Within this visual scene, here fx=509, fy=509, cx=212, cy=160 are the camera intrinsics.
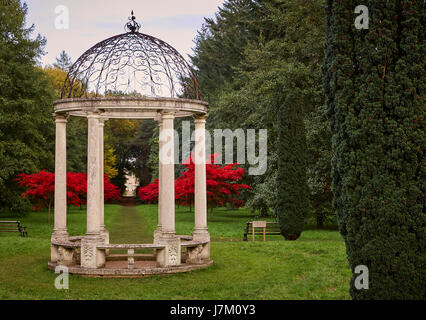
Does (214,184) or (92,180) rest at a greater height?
(92,180)

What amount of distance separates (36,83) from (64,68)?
4158 cm

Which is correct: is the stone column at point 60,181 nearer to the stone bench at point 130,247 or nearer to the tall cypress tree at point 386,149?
the stone bench at point 130,247

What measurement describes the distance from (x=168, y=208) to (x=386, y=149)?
7.16m

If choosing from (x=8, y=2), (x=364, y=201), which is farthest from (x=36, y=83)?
(x=364, y=201)

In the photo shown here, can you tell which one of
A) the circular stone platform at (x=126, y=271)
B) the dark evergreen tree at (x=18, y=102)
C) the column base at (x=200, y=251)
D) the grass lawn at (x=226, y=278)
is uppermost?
the dark evergreen tree at (x=18, y=102)

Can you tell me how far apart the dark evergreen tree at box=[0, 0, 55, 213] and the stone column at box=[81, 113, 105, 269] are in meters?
18.4

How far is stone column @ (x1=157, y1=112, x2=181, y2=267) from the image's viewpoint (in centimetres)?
1466

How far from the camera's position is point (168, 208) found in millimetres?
15000

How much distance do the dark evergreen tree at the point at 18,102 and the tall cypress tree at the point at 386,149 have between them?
25.7 meters

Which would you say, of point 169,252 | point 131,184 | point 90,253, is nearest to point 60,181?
point 90,253

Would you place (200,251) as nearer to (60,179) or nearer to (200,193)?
(200,193)

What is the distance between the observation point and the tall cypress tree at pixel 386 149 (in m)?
9.62

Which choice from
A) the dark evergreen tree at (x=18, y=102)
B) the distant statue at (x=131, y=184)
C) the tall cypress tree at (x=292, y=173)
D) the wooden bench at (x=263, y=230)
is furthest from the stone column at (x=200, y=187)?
the distant statue at (x=131, y=184)

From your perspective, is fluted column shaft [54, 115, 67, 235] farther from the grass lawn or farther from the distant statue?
the distant statue
